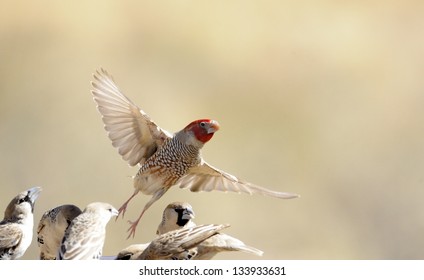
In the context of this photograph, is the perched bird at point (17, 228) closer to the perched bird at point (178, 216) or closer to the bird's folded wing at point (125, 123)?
the bird's folded wing at point (125, 123)

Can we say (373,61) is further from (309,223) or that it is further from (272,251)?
(272,251)

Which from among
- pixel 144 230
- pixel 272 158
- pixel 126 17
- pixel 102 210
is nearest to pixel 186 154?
pixel 102 210

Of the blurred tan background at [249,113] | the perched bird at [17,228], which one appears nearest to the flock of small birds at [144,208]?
the perched bird at [17,228]

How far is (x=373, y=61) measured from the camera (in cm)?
1609

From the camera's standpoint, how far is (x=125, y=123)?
7895 millimetres

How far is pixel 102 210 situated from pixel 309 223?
7278mm

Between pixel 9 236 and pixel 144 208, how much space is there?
1.13 m

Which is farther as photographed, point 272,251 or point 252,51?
point 252,51

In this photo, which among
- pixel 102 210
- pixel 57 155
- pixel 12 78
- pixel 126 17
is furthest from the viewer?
pixel 126 17

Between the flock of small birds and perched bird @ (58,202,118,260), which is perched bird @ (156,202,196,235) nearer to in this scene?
the flock of small birds

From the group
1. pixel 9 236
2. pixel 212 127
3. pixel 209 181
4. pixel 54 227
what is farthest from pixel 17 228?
pixel 209 181

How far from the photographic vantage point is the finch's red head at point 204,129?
7613 mm

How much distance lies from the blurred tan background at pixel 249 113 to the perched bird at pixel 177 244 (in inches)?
199

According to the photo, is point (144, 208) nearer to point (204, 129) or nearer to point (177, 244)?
point (204, 129)
